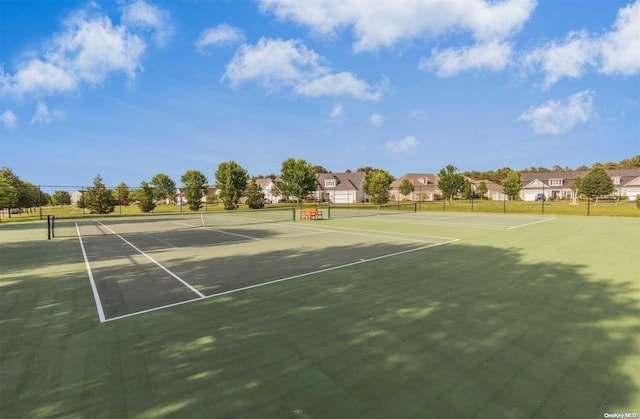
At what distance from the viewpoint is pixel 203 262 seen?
802cm

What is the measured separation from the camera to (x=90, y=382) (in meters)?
2.82

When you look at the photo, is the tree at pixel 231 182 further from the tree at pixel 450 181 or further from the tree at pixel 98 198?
the tree at pixel 450 181

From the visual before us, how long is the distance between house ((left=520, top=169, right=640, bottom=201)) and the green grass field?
69535 millimetres

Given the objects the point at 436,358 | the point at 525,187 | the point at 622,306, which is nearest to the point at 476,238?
the point at 622,306

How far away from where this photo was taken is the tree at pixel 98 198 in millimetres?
28500

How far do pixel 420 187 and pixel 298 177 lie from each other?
32948mm

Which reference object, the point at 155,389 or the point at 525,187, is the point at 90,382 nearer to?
the point at 155,389

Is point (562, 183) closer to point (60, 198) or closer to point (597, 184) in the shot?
point (597, 184)

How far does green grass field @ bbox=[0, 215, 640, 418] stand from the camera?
2496 millimetres

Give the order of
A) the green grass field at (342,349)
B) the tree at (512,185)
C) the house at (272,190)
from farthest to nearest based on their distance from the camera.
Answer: the house at (272,190) → the tree at (512,185) → the green grass field at (342,349)

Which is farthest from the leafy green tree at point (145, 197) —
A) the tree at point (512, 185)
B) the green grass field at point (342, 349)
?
the tree at point (512, 185)

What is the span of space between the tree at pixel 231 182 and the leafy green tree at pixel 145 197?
8.65 m

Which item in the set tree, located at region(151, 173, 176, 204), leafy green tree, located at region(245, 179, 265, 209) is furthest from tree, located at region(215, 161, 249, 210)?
tree, located at region(151, 173, 176, 204)

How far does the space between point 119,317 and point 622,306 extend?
24.0 ft
